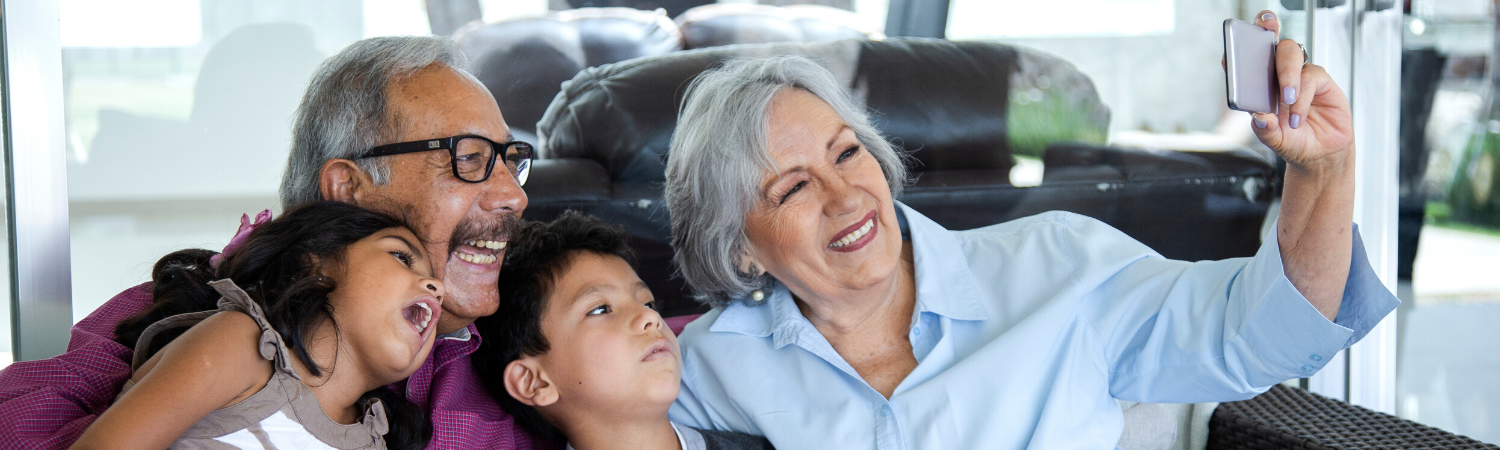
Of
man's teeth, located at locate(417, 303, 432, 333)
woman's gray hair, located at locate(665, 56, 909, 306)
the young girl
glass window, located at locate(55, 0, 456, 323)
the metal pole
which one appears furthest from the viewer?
glass window, located at locate(55, 0, 456, 323)

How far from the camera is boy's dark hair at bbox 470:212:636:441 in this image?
5.18 feet

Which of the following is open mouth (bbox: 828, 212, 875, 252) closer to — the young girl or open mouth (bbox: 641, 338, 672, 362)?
open mouth (bbox: 641, 338, 672, 362)

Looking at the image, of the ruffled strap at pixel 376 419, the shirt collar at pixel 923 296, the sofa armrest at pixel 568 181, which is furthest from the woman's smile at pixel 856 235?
the sofa armrest at pixel 568 181

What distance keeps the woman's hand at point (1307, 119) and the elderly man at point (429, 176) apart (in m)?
1.08

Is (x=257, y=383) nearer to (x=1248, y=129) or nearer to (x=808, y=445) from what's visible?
(x=808, y=445)

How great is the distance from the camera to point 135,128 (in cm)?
226

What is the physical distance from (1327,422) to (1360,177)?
1.11 m

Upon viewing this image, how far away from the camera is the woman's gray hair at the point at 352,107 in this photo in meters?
1.55

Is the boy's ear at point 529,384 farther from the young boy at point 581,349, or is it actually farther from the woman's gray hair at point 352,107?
the woman's gray hair at point 352,107

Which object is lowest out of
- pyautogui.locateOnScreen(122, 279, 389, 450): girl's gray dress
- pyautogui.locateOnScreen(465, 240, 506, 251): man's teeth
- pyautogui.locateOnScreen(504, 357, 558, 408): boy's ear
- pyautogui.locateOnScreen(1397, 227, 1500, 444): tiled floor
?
pyautogui.locateOnScreen(1397, 227, 1500, 444): tiled floor

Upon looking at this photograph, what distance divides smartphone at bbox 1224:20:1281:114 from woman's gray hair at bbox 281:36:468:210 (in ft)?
3.78

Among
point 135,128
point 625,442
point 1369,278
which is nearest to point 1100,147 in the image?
point 1369,278

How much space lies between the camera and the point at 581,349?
5.05ft

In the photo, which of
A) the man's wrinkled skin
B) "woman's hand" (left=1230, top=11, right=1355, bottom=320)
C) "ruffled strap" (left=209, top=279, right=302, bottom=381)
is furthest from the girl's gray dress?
"woman's hand" (left=1230, top=11, right=1355, bottom=320)
